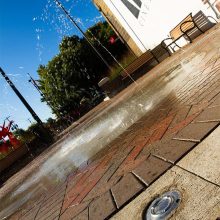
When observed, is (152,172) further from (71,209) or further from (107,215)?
(71,209)

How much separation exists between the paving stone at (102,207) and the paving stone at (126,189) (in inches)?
1.8

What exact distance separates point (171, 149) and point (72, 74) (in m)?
22.5

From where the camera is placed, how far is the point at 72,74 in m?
24.0

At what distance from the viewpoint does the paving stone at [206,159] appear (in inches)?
53.9

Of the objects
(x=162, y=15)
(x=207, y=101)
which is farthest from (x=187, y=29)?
(x=207, y=101)

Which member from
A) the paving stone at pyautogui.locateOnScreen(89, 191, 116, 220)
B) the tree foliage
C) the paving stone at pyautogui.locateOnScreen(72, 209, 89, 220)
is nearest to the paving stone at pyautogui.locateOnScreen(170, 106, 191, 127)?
the paving stone at pyautogui.locateOnScreen(89, 191, 116, 220)

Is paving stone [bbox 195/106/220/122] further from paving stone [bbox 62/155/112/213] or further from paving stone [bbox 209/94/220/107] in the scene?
paving stone [bbox 62/155/112/213]

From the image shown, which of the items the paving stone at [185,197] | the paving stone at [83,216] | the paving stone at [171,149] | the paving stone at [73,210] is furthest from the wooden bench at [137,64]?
the paving stone at [185,197]

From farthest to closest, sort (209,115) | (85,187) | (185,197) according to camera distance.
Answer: (85,187)
(209,115)
(185,197)

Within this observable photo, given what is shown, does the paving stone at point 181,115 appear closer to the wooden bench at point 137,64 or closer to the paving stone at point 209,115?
the paving stone at point 209,115

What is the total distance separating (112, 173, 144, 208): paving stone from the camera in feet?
5.64

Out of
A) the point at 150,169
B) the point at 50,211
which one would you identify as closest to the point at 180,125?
the point at 150,169

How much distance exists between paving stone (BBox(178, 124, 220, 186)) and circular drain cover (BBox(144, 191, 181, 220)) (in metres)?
0.18

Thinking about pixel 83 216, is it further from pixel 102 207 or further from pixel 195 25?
pixel 195 25
